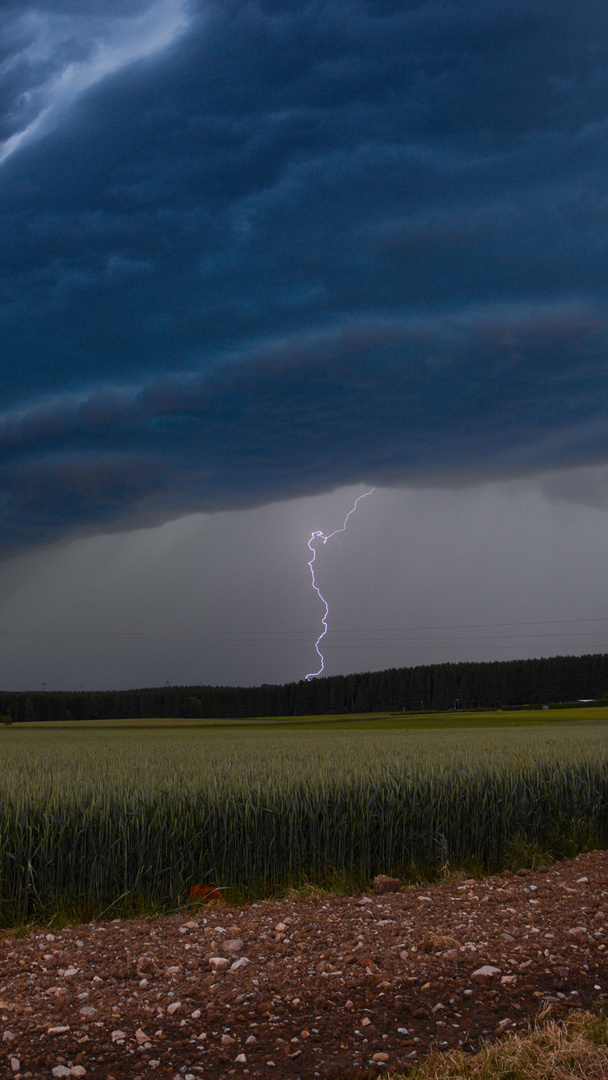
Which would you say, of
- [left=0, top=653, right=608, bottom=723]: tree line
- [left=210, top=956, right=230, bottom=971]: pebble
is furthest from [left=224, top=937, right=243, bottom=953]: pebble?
[left=0, top=653, right=608, bottom=723]: tree line

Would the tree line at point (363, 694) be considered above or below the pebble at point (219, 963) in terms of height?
below

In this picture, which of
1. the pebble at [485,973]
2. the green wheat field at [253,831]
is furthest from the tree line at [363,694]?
the pebble at [485,973]

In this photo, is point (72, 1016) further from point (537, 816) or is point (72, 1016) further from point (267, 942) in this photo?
point (537, 816)

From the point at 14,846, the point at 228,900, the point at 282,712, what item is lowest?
the point at 282,712

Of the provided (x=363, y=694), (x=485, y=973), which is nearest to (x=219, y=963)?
(x=485, y=973)

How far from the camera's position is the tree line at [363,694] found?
119250 millimetres

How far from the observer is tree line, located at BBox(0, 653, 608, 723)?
119250 mm

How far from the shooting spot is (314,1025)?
18.9 feet

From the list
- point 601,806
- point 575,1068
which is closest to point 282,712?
point 601,806

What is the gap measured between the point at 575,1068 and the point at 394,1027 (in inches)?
53.1

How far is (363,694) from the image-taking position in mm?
130625

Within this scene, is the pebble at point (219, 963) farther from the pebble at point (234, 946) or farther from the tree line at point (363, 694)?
the tree line at point (363, 694)

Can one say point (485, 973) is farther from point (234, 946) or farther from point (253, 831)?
point (253, 831)

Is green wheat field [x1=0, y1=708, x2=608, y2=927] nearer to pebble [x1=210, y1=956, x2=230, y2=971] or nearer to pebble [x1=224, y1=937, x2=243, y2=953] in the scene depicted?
pebble [x1=224, y1=937, x2=243, y2=953]
